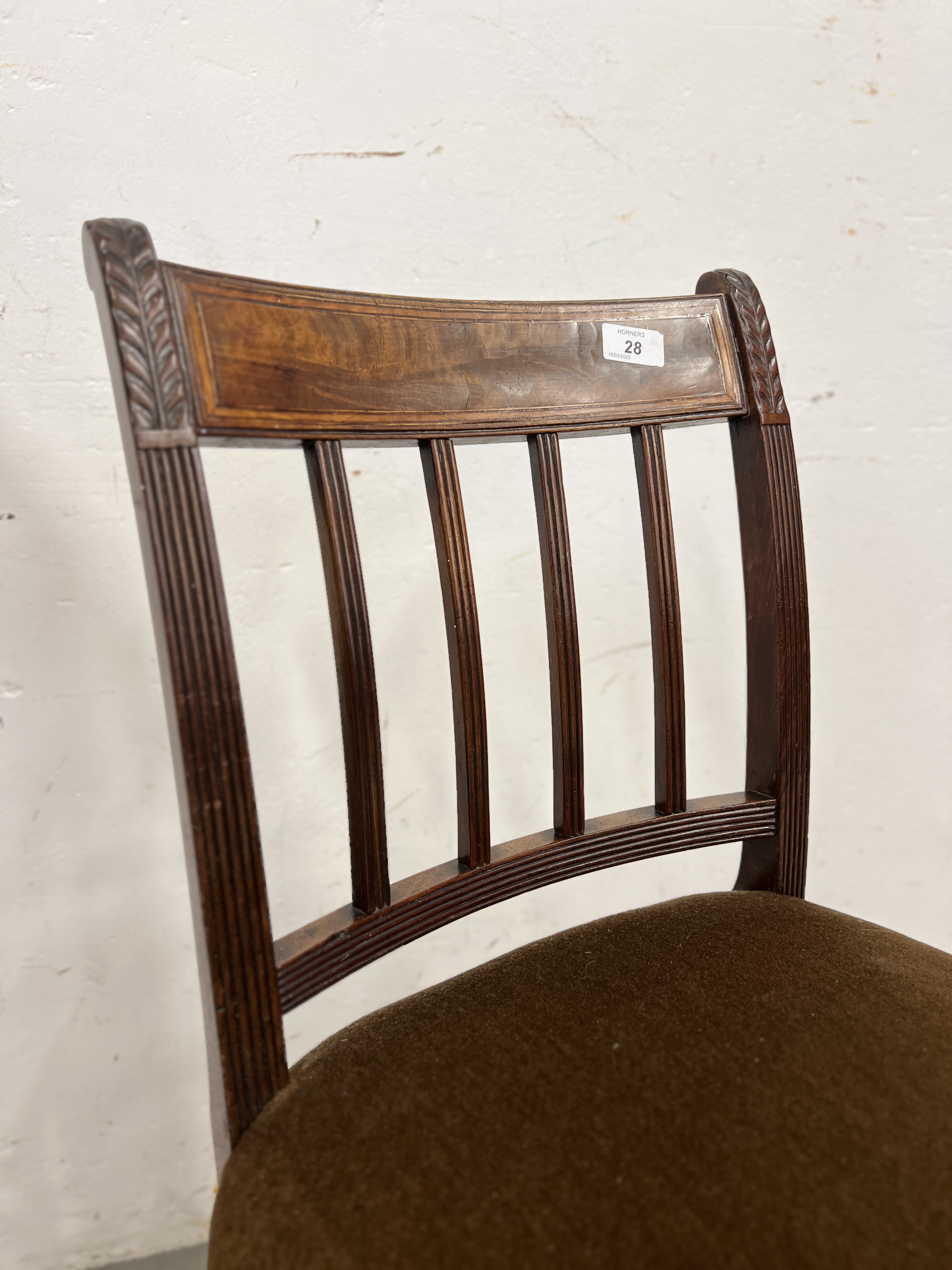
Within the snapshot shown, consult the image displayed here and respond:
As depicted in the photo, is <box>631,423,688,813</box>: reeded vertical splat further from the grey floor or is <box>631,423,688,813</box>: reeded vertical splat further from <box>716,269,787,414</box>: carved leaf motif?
the grey floor

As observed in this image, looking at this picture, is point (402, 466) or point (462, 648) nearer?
point (462, 648)

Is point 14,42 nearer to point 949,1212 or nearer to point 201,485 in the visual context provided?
point 201,485

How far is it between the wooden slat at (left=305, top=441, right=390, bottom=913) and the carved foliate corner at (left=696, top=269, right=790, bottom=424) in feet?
1.03

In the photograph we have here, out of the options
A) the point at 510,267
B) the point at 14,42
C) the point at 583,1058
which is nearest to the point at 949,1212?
the point at 583,1058

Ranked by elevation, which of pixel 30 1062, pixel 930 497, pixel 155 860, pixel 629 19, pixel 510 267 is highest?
pixel 629 19

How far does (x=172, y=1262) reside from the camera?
0.92 meters

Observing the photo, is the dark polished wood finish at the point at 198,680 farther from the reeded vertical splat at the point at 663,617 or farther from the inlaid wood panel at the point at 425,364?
the reeded vertical splat at the point at 663,617

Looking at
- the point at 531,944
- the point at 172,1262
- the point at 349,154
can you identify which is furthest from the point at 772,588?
the point at 172,1262

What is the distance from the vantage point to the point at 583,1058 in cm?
43

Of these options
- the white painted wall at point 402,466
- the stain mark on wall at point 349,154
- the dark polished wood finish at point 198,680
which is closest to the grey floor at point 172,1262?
the white painted wall at point 402,466

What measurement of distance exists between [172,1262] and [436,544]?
894mm

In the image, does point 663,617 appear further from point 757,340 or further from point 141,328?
point 141,328

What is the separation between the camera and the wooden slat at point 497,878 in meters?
0.45

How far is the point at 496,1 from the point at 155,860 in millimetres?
922
